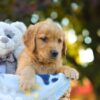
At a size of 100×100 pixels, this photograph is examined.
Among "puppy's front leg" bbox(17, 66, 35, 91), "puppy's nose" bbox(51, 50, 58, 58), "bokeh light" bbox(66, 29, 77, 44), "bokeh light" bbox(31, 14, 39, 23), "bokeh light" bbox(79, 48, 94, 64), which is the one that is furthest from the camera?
"bokeh light" bbox(66, 29, 77, 44)

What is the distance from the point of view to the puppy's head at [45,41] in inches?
176

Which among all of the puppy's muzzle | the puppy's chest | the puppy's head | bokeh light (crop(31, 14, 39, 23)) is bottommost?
the puppy's chest

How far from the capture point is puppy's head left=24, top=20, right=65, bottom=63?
4.46m

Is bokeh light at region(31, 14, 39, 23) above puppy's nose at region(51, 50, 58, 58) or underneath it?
above

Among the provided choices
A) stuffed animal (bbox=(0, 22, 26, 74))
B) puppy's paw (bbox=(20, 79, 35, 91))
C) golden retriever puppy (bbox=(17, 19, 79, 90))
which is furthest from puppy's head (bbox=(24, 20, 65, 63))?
puppy's paw (bbox=(20, 79, 35, 91))

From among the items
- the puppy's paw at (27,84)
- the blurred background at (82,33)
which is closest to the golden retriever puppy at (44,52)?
the puppy's paw at (27,84)

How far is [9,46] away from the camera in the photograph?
456cm

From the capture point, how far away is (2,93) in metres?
4.30

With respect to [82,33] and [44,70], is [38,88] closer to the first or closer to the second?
[44,70]

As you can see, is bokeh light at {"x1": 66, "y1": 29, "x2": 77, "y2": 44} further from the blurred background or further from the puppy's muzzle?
the puppy's muzzle

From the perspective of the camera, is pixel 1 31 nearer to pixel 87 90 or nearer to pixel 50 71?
pixel 50 71

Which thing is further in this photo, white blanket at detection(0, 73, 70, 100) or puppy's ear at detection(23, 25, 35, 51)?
puppy's ear at detection(23, 25, 35, 51)

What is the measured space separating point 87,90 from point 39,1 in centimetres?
335

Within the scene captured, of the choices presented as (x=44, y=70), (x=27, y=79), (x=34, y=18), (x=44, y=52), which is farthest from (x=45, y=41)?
(x=34, y=18)
